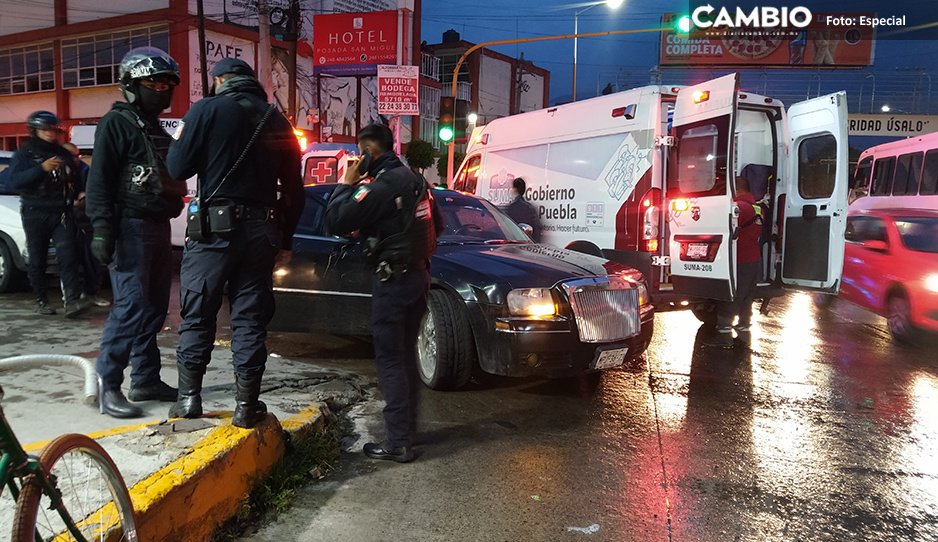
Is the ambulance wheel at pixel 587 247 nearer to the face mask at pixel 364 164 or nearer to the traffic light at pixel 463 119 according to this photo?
the face mask at pixel 364 164

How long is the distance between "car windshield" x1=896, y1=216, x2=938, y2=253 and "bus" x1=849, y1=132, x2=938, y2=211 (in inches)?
145

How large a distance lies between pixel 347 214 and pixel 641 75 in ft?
120

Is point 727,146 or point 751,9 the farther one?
point 751,9

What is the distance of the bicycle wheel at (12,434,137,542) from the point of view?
1.75 metres

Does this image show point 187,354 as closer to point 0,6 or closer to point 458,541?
point 458,541

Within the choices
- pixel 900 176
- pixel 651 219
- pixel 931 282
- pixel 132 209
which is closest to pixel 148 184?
pixel 132 209

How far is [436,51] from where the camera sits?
56.3 metres

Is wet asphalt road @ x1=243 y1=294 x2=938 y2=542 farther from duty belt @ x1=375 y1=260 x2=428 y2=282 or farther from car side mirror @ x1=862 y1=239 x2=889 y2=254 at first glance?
car side mirror @ x1=862 y1=239 x2=889 y2=254

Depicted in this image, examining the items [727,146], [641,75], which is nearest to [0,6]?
[641,75]

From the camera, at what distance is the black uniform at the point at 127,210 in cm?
354

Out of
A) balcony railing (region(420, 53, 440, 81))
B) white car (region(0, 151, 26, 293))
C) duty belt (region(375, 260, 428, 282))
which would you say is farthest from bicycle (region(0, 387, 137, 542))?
balcony railing (region(420, 53, 440, 81))

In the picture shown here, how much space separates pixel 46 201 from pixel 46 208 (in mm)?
75

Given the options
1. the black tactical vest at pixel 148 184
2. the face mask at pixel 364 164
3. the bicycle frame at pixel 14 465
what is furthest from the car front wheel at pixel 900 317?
the bicycle frame at pixel 14 465

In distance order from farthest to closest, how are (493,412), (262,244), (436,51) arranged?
(436,51)
(493,412)
(262,244)
